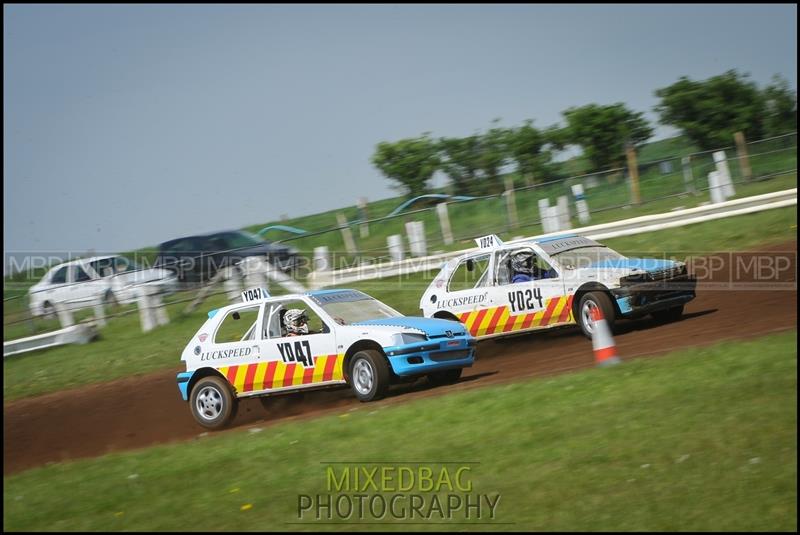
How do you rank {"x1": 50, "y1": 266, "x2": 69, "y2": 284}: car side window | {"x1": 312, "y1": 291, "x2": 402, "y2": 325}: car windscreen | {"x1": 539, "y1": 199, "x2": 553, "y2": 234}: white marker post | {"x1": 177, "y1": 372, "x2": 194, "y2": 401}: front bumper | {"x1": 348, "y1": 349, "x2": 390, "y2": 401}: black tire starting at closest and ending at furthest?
{"x1": 348, "y1": 349, "x2": 390, "y2": 401}: black tire → {"x1": 312, "y1": 291, "x2": 402, "y2": 325}: car windscreen → {"x1": 177, "y1": 372, "x2": 194, "y2": 401}: front bumper → {"x1": 539, "y1": 199, "x2": 553, "y2": 234}: white marker post → {"x1": 50, "y1": 266, "x2": 69, "y2": 284}: car side window

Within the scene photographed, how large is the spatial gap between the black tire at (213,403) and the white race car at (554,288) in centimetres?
387

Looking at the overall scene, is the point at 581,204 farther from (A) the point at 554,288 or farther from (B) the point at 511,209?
(A) the point at 554,288

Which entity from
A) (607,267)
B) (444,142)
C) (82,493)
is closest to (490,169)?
(444,142)

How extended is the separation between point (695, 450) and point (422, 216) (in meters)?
16.0

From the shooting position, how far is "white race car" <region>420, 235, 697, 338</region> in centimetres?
1327

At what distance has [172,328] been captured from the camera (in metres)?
20.7

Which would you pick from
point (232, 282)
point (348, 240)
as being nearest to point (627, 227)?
point (348, 240)

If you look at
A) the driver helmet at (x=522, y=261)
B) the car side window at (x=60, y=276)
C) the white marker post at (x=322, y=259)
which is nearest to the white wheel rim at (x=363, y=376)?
the driver helmet at (x=522, y=261)

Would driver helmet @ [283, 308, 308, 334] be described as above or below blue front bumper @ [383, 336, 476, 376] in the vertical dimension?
above

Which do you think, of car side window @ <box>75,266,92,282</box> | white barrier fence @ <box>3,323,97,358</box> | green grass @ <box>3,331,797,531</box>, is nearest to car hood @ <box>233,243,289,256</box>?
car side window @ <box>75,266,92,282</box>

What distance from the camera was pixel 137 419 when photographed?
13898mm

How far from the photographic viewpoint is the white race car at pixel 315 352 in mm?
11703

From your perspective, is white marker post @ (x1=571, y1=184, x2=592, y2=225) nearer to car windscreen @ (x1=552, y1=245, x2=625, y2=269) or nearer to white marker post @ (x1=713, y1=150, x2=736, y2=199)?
white marker post @ (x1=713, y1=150, x2=736, y2=199)

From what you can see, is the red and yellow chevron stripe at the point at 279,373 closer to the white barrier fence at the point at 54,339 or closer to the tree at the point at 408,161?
the white barrier fence at the point at 54,339
